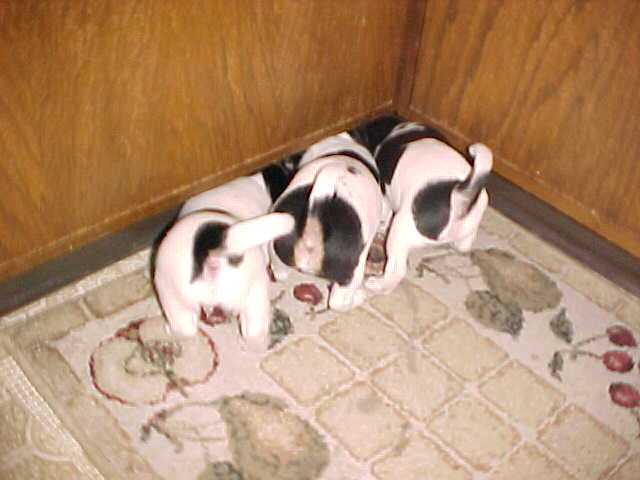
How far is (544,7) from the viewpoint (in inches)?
51.4

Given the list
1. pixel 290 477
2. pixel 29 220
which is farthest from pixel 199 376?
pixel 29 220

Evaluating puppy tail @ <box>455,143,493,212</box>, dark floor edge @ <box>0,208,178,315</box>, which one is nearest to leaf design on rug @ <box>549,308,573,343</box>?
puppy tail @ <box>455,143,493,212</box>

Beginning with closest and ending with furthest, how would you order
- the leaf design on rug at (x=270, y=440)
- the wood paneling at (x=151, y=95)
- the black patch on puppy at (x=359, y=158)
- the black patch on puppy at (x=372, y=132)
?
the wood paneling at (x=151, y=95)
the leaf design on rug at (x=270, y=440)
the black patch on puppy at (x=359, y=158)
the black patch on puppy at (x=372, y=132)

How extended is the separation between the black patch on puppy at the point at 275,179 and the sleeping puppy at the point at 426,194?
0.66 ft

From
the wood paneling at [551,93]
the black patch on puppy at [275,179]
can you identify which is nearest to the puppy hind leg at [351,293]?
the black patch on puppy at [275,179]

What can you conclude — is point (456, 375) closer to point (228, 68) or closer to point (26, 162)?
point (228, 68)

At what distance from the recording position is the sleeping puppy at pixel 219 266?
3.64ft

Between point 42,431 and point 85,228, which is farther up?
point 85,228

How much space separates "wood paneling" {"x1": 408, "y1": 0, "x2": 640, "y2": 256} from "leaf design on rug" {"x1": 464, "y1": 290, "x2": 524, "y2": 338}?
0.25 m

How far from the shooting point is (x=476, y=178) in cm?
126

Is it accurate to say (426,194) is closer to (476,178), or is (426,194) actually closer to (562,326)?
(476,178)

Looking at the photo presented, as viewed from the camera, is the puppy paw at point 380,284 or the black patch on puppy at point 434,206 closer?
the black patch on puppy at point 434,206

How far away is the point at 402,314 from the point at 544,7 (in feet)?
2.14

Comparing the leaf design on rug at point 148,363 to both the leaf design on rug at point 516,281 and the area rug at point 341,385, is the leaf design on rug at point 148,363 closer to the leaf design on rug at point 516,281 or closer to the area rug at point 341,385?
the area rug at point 341,385
